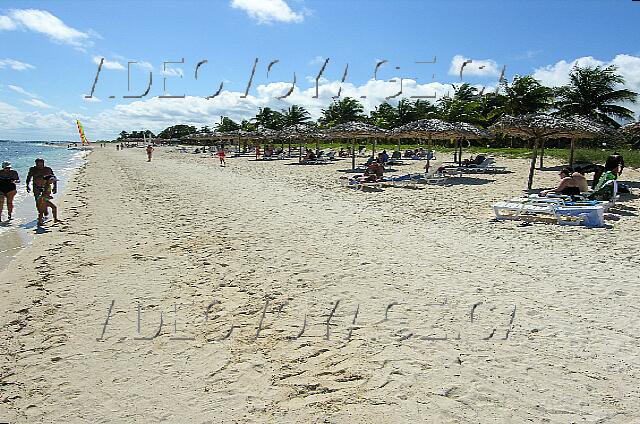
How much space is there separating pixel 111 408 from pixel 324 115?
59.7 metres

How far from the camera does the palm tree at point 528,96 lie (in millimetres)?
33781

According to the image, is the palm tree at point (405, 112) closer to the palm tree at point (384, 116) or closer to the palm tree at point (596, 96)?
the palm tree at point (384, 116)

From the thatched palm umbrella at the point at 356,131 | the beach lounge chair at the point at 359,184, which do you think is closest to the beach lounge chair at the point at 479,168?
the thatched palm umbrella at the point at 356,131

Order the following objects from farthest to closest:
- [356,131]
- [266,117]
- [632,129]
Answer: [266,117]
[356,131]
[632,129]

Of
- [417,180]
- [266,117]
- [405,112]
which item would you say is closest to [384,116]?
[405,112]

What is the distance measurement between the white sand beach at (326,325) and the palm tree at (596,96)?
88.1 feet

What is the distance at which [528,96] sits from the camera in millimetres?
33875

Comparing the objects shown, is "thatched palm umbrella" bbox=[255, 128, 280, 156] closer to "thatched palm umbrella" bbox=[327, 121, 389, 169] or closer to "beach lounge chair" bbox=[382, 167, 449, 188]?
"thatched palm umbrella" bbox=[327, 121, 389, 169]

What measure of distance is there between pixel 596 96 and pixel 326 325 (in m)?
33.5

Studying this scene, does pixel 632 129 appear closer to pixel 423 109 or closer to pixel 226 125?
pixel 423 109

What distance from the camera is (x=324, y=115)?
6075 centimetres

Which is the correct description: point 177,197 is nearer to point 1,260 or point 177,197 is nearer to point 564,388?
point 1,260

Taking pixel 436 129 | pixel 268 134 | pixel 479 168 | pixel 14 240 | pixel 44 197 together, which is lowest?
pixel 14 240

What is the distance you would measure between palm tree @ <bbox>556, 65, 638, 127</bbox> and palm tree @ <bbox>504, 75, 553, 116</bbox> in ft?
8.96
